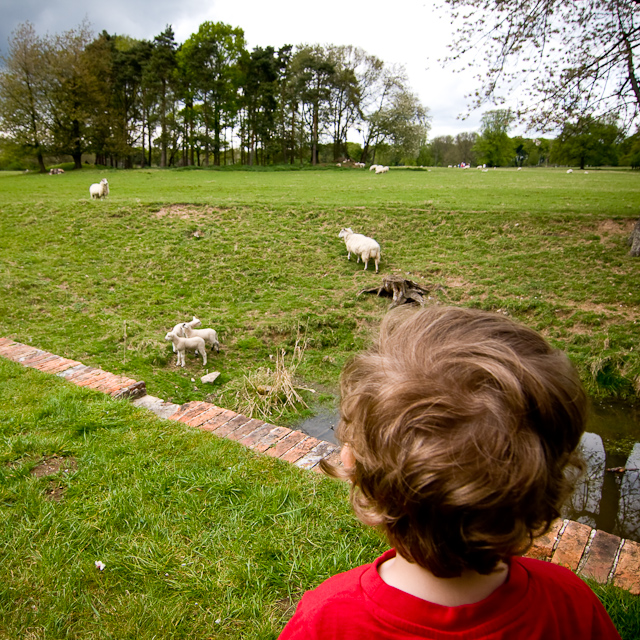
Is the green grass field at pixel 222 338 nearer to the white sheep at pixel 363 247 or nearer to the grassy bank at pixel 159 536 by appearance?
the grassy bank at pixel 159 536

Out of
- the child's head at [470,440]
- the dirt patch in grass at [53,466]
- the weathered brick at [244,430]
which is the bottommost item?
the weathered brick at [244,430]

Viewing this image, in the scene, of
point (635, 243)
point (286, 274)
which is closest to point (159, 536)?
point (286, 274)

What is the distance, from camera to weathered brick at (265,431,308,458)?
10.9ft

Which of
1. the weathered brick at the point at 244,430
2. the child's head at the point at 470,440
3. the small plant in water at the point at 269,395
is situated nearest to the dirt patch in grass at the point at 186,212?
the small plant in water at the point at 269,395

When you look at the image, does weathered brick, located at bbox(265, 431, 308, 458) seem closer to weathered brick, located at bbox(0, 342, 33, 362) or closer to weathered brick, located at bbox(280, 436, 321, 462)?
weathered brick, located at bbox(280, 436, 321, 462)

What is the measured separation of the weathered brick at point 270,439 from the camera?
134 inches

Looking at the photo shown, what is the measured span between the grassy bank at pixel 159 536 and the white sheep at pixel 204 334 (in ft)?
11.1

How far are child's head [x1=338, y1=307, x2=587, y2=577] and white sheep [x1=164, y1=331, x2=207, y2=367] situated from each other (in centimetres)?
619

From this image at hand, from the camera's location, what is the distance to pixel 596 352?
6.99m

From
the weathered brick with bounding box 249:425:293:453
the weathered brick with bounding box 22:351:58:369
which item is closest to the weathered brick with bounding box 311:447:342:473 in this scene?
the weathered brick with bounding box 249:425:293:453

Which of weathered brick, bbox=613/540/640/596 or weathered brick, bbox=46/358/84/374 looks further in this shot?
weathered brick, bbox=46/358/84/374

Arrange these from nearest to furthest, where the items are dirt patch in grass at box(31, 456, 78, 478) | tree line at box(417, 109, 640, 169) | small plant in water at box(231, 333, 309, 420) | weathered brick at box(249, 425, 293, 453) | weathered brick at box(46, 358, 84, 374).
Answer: dirt patch in grass at box(31, 456, 78, 478), weathered brick at box(249, 425, 293, 453), weathered brick at box(46, 358, 84, 374), small plant in water at box(231, 333, 309, 420), tree line at box(417, 109, 640, 169)

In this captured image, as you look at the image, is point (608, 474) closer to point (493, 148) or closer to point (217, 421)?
point (217, 421)

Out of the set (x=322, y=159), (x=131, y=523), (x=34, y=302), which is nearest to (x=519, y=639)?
(x=131, y=523)
